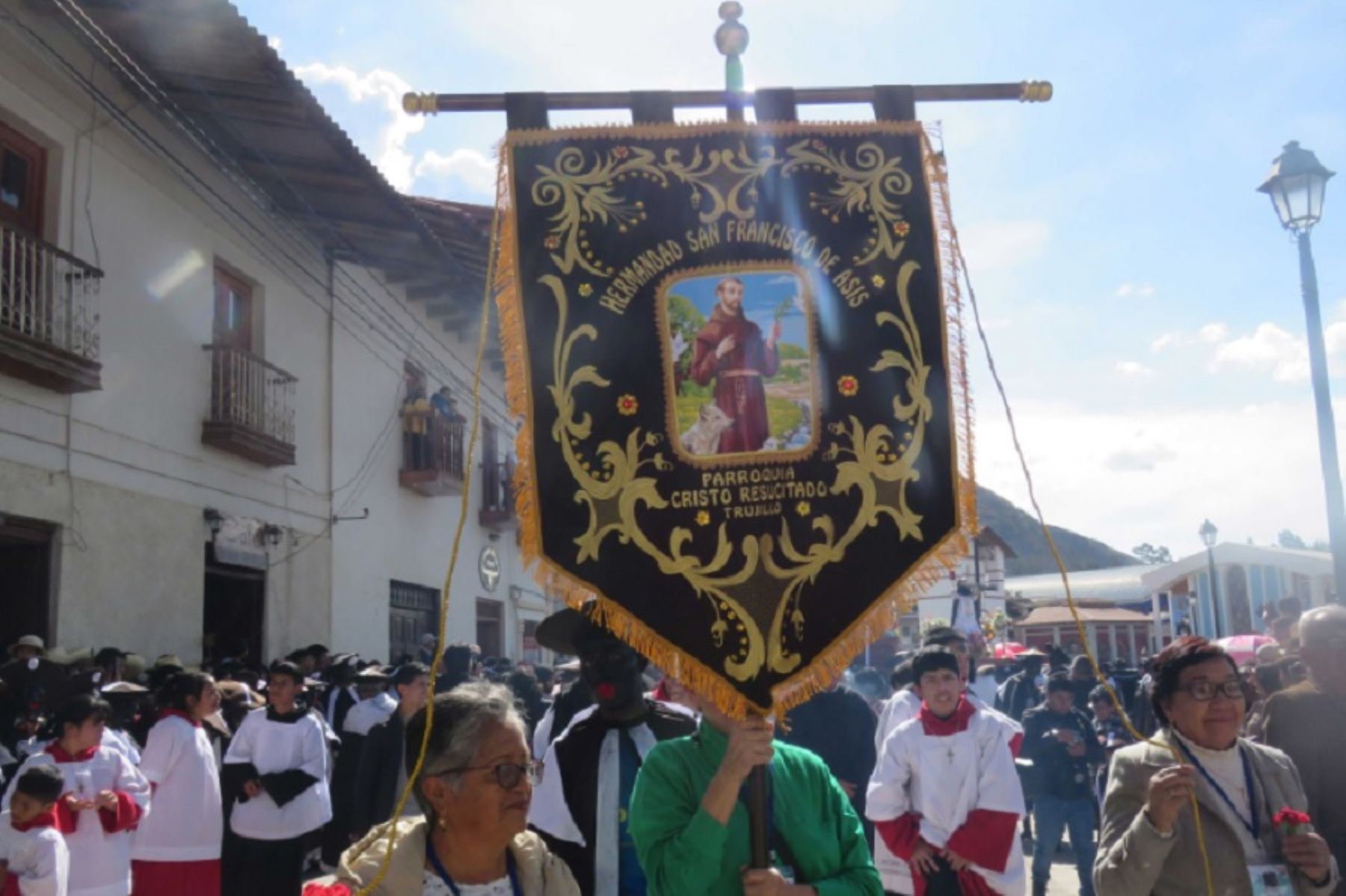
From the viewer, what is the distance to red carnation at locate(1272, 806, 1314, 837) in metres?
3.29

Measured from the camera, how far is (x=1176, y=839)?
132 inches

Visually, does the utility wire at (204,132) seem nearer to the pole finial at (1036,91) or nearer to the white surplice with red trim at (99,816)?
the white surplice with red trim at (99,816)

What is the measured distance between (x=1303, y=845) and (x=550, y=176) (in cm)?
271

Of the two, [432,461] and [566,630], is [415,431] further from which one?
[566,630]

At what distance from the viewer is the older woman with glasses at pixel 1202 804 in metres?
3.26

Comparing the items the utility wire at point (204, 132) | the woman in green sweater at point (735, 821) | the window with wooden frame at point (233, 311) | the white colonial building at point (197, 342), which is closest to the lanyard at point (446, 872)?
the woman in green sweater at point (735, 821)

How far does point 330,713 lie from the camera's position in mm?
10062

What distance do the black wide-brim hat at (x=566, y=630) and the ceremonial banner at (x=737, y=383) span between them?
102 centimetres

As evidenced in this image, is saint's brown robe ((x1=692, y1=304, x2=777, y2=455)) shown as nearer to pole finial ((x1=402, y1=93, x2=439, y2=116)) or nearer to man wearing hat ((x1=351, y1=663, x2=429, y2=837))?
pole finial ((x1=402, y1=93, x2=439, y2=116))

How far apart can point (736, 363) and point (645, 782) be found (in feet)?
3.71

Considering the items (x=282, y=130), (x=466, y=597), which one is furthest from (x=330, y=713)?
(x=466, y=597)

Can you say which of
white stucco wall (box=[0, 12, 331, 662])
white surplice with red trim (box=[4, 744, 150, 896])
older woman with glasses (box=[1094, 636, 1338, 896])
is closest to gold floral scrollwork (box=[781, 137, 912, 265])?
older woman with glasses (box=[1094, 636, 1338, 896])

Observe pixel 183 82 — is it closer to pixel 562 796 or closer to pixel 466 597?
pixel 562 796

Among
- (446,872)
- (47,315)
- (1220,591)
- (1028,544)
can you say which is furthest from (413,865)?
(1028,544)
